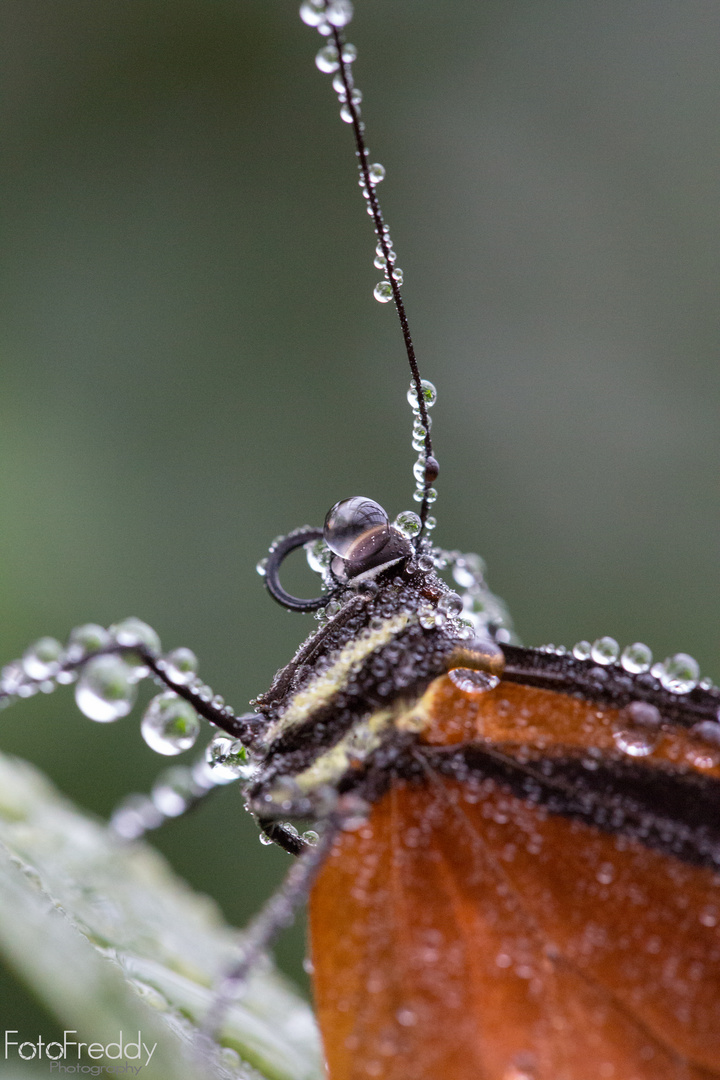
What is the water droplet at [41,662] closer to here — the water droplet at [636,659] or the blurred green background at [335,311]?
the water droplet at [636,659]

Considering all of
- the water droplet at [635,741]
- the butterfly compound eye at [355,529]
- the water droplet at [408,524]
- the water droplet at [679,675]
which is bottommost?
the water droplet at [635,741]

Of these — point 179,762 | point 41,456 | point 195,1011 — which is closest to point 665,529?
point 179,762

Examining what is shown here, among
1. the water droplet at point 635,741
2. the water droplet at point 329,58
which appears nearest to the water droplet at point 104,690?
the water droplet at point 635,741

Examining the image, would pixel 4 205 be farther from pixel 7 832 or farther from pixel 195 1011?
pixel 195 1011

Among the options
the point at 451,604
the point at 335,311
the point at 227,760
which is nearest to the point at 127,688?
the point at 227,760

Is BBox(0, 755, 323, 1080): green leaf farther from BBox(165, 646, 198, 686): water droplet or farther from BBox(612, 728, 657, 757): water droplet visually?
BBox(612, 728, 657, 757): water droplet
